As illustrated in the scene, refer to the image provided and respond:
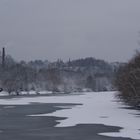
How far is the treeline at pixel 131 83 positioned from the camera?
156 ft

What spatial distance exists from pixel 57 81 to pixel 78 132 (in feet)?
489

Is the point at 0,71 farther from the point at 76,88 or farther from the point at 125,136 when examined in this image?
the point at 125,136

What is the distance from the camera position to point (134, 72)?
46.3m

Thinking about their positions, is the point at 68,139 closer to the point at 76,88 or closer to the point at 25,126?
the point at 25,126

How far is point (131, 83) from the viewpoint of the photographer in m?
49.7

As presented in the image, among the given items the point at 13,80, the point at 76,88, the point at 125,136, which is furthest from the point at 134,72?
the point at 76,88

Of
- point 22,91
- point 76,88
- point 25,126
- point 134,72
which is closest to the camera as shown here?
point 25,126

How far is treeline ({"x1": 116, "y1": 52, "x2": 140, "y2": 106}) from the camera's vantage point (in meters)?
47.6

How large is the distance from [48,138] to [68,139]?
1026 millimetres

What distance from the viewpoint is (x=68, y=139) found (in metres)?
22.4

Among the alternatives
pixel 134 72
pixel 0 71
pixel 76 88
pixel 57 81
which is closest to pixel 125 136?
pixel 134 72

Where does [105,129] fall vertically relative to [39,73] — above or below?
below

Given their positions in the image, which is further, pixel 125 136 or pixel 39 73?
pixel 39 73

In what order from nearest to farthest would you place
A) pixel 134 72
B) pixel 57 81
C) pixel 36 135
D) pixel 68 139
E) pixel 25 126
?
pixel 68 139 → pixel 36 135 → pixel 25 126 → pixel 134 72 → pixel 57 81
